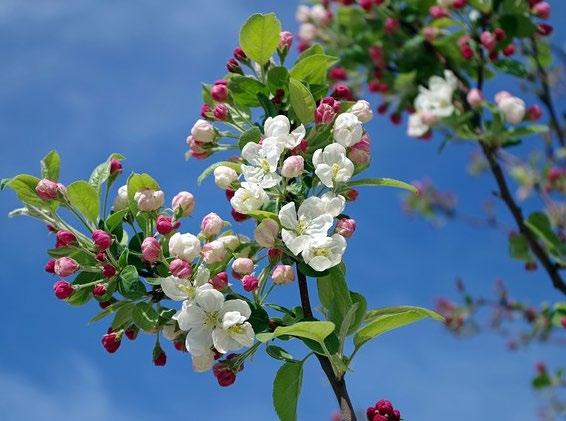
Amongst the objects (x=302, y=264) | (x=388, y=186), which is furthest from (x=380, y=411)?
(x=388, y=186)

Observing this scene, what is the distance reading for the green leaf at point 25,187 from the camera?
1.67 meters

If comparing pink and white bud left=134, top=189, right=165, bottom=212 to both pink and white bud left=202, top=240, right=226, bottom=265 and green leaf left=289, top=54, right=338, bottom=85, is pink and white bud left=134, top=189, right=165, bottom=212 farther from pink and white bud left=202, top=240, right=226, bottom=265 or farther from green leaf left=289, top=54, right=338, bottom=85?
green leaf left=289, top=54, right=338, bottom=85

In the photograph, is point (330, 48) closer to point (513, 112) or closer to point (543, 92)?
point (543, 92)

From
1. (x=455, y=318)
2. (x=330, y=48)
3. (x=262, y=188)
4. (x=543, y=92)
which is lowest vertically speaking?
(x=262, y=188)

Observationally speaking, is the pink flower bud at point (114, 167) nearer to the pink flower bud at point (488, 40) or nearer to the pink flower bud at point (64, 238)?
the pink flower bud at point (64, 238)

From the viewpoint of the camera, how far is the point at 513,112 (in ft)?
9.73

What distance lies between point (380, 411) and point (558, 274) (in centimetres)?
156

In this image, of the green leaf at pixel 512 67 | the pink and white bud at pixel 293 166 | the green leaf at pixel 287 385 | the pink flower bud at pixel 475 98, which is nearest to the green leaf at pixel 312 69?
the pink and white bud at pixel 293 166

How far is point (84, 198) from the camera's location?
1.60m

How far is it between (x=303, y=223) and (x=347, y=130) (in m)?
0.23

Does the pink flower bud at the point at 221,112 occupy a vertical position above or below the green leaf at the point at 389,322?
above

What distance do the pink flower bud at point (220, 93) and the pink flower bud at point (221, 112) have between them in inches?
0.9

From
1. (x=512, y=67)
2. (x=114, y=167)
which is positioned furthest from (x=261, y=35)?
(x=512, y=67)

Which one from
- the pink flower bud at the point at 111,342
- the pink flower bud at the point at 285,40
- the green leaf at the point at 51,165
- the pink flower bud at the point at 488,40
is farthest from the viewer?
the pink flower bud at the point at 488,40
